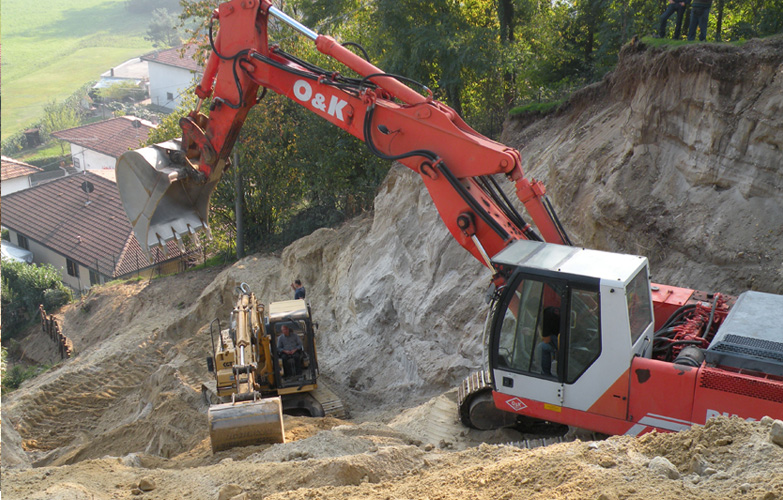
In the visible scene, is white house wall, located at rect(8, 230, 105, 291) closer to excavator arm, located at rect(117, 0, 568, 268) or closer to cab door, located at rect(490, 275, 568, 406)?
excavator arm, located at rect(117, 0, 568, 268)

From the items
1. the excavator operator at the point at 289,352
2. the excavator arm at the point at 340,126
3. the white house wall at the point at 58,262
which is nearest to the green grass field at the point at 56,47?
the white house wall at the point at 58,262

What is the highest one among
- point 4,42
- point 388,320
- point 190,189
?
point 4,42

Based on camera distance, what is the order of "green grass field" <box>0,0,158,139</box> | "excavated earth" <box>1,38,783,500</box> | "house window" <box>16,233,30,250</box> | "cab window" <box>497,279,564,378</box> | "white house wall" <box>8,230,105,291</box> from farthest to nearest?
"green grass field" <box>0,0,158,139</box>, "house window" <box>16,233,30,250</box>, "white house wall" <box>8,230,105,291</box>, "cab window" <box>497,279,564,378</box>, "excavated earth" <box>1,38,783,500</box>

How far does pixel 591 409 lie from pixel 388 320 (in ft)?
24.4

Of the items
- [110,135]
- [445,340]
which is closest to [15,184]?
[110,135]

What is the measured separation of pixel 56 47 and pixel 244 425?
86.4 m

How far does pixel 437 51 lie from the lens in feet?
55.6

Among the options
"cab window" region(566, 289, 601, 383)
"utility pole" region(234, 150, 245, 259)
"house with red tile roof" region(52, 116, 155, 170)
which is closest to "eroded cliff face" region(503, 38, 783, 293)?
"cab window" region(566, 289, 601, 383)

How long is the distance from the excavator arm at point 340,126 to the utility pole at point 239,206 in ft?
39.9

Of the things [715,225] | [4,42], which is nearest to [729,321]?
[715,225]

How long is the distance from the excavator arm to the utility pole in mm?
12150

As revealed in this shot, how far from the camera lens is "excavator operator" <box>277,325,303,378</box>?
35.5 feet

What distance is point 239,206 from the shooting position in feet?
70.9

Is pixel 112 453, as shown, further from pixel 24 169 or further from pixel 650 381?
pixel 24 169
